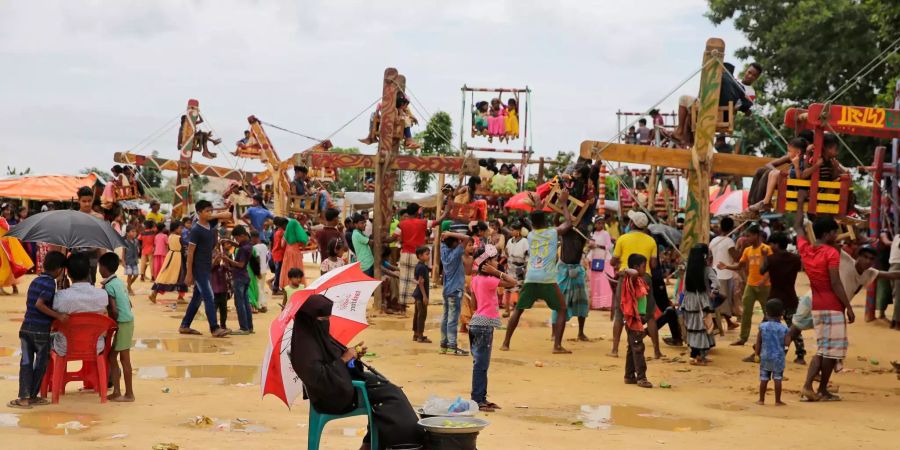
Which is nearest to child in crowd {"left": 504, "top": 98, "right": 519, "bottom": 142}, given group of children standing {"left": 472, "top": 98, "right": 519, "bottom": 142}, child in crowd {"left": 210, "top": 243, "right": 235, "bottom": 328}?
group of children standing {"left": 472, "top": 98, "right": 519, "bottom": 142}

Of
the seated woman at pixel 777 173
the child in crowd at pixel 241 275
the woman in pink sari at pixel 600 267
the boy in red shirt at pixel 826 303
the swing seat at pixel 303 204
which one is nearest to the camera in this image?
the boy in red shirt at pixel 826 303

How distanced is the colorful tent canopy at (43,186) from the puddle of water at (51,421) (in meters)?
26.9

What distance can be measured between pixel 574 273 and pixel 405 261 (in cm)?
325

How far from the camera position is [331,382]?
6473 millimetres

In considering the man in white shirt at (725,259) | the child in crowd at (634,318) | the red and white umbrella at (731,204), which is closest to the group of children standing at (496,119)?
the red and white umbrella at (731,204)

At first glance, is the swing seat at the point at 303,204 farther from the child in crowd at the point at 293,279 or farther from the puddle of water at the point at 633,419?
the puddle of water at the point at 633,419

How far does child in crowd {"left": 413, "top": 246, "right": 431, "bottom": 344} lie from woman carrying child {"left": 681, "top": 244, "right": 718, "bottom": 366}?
11.0 ft

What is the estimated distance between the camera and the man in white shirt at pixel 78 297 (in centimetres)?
885

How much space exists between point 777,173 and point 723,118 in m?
3.02

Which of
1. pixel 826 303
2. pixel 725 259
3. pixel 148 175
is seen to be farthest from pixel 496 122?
pixel 148 175

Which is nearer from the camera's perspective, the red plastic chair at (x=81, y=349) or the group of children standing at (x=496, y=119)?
the red plastic chair at (x=81, y=349)

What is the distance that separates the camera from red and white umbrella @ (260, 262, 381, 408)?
6.69 m

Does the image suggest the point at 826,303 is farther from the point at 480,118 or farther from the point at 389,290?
the point at 480,118

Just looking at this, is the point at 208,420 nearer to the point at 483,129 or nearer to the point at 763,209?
the point at 763,209
